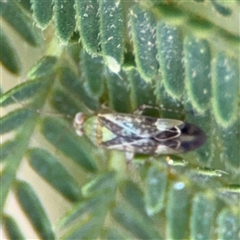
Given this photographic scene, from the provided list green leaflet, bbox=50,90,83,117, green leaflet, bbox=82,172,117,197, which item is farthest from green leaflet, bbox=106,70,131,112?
green leaflet, bbox=82,172,117,197

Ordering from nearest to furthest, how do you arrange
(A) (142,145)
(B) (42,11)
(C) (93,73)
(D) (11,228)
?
1. (B) (42,11)
2. (D) (11,228)
3. (C) (93,73)
4. (A) (142,145)

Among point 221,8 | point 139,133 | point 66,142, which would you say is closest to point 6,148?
point 66,142

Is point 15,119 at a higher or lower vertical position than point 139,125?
higher

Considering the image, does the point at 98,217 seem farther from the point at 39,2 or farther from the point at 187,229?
the point at 39,2

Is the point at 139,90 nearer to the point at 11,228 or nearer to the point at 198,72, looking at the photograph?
the point at 198,72

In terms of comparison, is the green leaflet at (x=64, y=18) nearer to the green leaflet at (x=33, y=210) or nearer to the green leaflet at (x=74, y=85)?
the green leaflet at (x=74, y=85)

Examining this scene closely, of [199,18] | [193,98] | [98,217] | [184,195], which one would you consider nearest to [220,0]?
[199,18]
